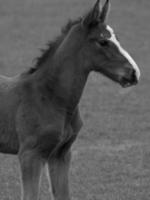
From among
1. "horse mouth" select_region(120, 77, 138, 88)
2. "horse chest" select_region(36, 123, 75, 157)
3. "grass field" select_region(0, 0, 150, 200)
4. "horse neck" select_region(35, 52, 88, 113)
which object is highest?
"horse mouth" select_region(120, 77, 138, 88)

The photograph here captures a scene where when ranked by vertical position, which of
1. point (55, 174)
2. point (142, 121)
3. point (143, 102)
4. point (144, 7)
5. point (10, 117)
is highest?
point (10, 117)

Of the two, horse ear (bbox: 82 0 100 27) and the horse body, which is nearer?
horse ear (bbox: 82 0 100 27)

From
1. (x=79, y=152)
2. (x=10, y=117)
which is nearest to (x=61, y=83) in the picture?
(x=10, y=117)

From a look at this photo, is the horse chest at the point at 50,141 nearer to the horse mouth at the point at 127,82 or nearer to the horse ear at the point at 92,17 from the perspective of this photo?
the horse mouth at the point at 127,82

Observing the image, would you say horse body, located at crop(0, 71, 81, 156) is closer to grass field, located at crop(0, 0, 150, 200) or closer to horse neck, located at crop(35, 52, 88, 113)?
horse neck, located at crop(35, 52, 88, 113)

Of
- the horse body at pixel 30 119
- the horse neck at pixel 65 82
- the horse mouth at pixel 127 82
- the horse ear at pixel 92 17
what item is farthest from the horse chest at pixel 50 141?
the horse ear at pixel 92 17

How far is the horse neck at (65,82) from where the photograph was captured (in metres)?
7.35

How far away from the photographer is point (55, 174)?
766cm

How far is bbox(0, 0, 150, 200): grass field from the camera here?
366 inches

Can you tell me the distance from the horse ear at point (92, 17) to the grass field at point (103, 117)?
3.85 feet

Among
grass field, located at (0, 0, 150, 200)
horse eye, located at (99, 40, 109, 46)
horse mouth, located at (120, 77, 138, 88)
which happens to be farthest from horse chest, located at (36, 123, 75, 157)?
grass field, located at (0, 0, 150, 200)

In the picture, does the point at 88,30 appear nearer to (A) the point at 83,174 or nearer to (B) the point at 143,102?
(A) the point at 83,174

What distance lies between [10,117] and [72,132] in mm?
631

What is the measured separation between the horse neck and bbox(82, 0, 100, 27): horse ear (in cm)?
35
